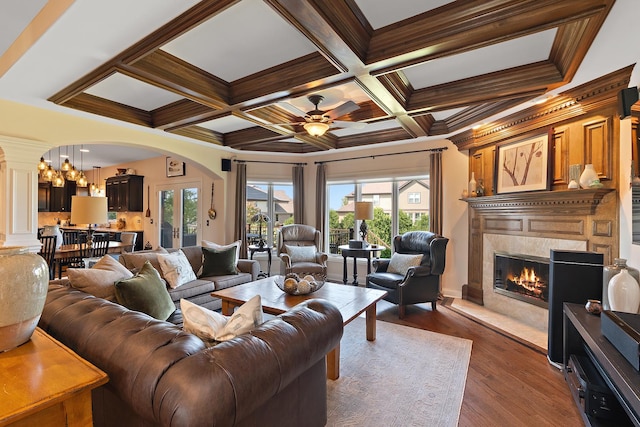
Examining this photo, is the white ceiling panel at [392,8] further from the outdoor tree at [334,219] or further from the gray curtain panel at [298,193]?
the outdoor tree at [334,219]

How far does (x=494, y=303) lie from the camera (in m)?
4.19

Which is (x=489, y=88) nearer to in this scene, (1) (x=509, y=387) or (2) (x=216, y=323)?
(1) (x=509, y=387)

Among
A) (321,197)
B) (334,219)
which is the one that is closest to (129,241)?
(321,197)

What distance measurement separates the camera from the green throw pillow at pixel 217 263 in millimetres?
4160

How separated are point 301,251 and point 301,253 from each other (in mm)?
41

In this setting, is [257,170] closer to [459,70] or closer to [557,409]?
[459,70]

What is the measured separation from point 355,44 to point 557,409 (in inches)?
119

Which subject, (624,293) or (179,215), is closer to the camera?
(624,293)

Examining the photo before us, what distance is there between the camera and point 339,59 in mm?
2479

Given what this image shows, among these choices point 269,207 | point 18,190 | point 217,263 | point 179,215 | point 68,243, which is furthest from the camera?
point 179,215

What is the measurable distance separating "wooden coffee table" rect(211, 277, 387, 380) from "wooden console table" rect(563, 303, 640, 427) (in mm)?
1524

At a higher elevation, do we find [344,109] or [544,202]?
[344,109]

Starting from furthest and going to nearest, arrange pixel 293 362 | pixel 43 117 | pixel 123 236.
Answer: pixel 123 236, pixel 43 117, pixel 293 362

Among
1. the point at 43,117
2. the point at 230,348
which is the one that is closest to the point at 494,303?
the point at 230,348
